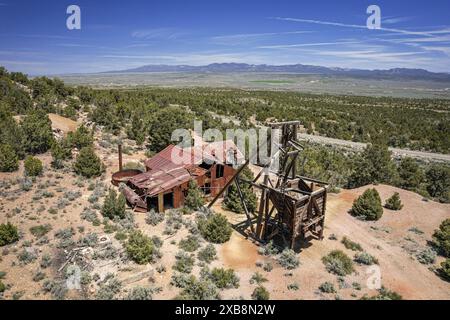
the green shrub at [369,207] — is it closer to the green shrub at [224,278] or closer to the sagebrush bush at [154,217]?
the green shrub at [224,278]

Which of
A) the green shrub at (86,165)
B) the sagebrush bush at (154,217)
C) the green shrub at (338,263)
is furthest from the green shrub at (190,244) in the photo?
the green shrub at (86,165)

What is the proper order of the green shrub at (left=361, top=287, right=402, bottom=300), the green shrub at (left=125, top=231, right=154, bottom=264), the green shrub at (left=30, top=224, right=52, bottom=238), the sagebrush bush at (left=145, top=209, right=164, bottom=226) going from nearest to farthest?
the green shrub at (left=361, top=287, right=402, bottom=300) < the green shrub at (left=125, top=231, right=154, bottom=264) < the green shrub at (left=30, top=224, right=52, bottom=238) < the sagebrush bush at (left=145, top=209, right=164, bottom=226)

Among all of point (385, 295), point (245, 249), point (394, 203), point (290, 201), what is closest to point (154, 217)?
point (245, 249)

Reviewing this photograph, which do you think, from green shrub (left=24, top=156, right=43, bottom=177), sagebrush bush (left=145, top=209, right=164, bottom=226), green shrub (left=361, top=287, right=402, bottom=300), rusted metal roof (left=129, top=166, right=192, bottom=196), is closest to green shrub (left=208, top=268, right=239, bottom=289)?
green shrub (left=361, top=287, right=402, bottom=300)

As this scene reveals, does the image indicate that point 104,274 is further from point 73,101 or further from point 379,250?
point 73,101

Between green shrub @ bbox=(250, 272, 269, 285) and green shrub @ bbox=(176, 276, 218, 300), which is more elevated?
green shrub @ bbox=(176, 276, 218, 300)

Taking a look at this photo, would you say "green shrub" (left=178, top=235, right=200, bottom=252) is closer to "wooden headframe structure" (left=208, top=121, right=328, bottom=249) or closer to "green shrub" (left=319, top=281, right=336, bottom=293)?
"wooden headframe structure" (left=208, top=121, right=328, bottom=249)
